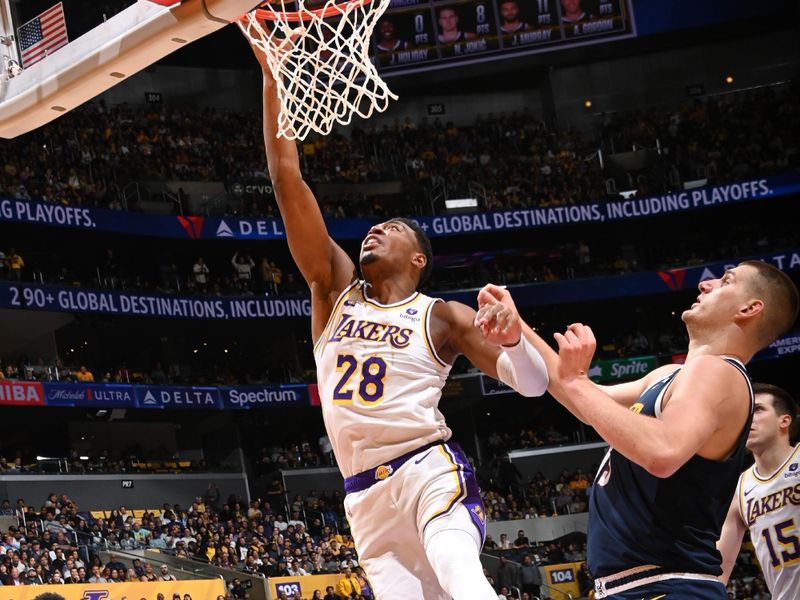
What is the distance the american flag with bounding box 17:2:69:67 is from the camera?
6.04 meters

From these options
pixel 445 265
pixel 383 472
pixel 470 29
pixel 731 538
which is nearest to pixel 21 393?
pixel 445 265

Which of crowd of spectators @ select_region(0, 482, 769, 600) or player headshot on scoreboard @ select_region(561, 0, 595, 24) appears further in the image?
player headshot on scoreboard @ select_region(561, 0, 595, 24)

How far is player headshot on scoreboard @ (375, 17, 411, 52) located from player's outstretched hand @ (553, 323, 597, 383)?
26.7 meters

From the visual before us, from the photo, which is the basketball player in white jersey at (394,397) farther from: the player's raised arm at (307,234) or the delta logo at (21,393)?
the delta logo at (21,393)

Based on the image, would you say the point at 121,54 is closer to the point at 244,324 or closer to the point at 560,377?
the point at 560,377

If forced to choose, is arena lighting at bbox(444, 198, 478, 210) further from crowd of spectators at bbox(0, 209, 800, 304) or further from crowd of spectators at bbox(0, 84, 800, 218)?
crowd of spectators at bbox(0, 209, 800, 304)

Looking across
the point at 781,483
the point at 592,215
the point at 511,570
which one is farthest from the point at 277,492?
the point at 781,483

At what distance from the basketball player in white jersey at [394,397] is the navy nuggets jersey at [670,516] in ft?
2.98

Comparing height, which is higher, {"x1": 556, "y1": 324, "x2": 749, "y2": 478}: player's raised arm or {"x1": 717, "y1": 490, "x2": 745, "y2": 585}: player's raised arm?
{"x1": 556, "y1": 324, "x2": 749, "y2": 478}: player's raised arm

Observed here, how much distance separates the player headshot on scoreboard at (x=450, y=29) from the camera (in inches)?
1148

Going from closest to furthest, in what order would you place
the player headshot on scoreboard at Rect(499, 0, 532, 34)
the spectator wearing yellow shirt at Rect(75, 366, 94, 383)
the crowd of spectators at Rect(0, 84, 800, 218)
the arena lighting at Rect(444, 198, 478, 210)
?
the spectator wearing yellow shirt at Rect(75, 366, 94, 383) → the crowd of spectators at Rect(0, 84, 800, 218) → the player headshot on scoreboard at Rect(499, 0, 532, 34) → the arena lighting at Rect(444, 198, 478, 210)

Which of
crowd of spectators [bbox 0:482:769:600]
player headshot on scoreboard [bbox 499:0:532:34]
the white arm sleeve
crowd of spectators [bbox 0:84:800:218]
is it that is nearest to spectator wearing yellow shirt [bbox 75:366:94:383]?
crowd of spectators [bbox 0:482:769:600]

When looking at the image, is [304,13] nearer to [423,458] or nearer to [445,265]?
[423,458]

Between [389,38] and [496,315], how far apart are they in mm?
26498
